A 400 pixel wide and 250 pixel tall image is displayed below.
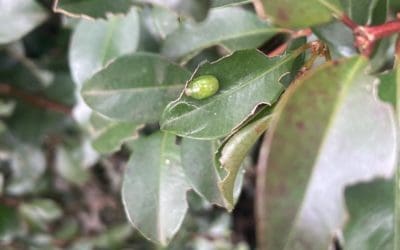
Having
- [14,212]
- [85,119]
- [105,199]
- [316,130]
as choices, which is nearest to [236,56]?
[316,130]

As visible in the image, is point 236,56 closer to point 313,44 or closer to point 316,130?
point 313,44

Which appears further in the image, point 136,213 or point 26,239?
point 26,239

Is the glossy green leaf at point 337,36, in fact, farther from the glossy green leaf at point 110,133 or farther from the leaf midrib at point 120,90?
the glossy green leaf at point 110,133

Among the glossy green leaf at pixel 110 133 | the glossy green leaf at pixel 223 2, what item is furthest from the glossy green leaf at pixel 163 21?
the glossy green leaf at pixel 223 2

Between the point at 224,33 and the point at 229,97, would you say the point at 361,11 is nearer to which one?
the point at 229,97

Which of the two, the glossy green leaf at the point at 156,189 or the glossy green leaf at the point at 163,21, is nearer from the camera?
the glossy green leaf at the point at 156,189

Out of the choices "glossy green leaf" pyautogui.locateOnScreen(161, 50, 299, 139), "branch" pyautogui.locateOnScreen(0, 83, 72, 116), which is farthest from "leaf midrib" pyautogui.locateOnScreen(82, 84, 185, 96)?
"branch" pyautogui.locateOnScreen(0, 83, 72, 116)

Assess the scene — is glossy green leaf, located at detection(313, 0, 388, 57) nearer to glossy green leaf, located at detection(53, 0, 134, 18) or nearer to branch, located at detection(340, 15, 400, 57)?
branch, located at detection(340, 15, 400, 57)
